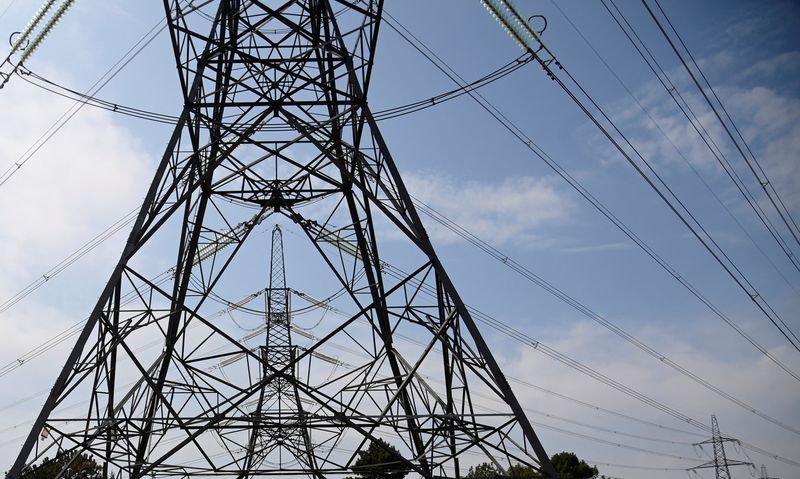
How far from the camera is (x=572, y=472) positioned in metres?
64.9

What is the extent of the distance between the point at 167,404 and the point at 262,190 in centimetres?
697

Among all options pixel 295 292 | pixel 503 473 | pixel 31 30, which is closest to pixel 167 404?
pixel 503 473

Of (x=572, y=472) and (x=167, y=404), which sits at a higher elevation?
(x=572, y=472)

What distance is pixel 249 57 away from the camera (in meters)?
19.8

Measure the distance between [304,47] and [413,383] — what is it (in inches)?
416

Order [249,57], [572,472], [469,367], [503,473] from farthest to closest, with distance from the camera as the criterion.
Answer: [572,472], [249,57], [469,367], [503,473]

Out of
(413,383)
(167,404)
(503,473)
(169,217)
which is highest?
(169,217)

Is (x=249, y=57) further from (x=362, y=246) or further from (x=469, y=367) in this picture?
(x=469, y=367)

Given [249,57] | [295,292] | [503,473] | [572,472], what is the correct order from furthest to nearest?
[572,472] < [295,292] < [249,57] < [503,473]

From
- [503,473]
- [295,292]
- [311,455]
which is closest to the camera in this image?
[503,473]

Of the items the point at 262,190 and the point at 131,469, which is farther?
the point at 262,190

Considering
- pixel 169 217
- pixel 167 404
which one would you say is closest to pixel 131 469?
pixel 167 404

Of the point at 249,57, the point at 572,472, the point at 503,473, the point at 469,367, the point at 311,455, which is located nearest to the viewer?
the point at 503,473

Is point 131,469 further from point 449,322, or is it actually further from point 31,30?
point 31,30
